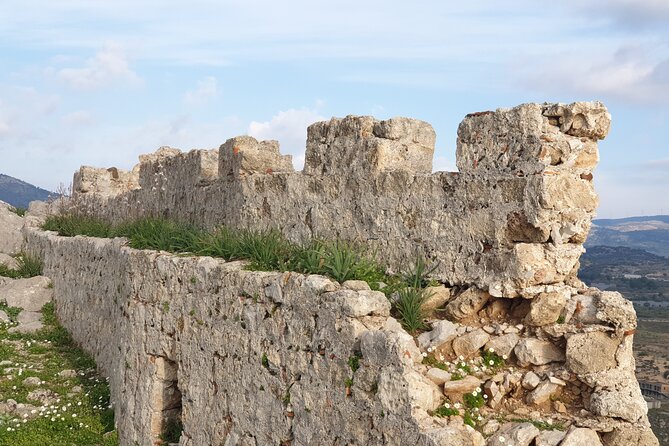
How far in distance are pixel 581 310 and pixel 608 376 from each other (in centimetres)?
53

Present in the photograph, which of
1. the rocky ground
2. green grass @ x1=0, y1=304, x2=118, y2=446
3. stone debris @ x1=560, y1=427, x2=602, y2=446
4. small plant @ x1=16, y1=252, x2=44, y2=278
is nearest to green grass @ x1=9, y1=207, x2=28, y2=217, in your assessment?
small plant @ x1=16, y1=252, x2=44, y2=278

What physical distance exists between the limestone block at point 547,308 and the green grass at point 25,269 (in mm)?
12892

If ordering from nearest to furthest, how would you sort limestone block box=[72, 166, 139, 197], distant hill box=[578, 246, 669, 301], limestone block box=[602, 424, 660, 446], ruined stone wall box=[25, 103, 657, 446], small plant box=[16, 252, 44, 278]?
limestone block box=[602, 424, 660, 446]
ruined stone wall box=[25, 103, 657, 446]
small plant box=[16, 252, 44, 278]
limestone block box=[72, 166, 139, 197]
distant hill box=[578, 246, 669, 301]

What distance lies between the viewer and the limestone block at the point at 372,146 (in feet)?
21.7

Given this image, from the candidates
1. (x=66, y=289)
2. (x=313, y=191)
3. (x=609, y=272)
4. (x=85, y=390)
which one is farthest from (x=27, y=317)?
(x=609, y=272)

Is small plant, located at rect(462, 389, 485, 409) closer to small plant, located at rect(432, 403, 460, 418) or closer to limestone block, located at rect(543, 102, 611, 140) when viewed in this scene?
small plant, located at rect(432, 403, 460, 418)

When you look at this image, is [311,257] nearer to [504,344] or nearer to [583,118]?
[504,344]

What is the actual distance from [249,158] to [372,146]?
7.33ft

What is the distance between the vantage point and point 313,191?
7.24 m

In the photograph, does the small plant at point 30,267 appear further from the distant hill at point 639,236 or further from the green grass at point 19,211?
the distant hill at point 639,236

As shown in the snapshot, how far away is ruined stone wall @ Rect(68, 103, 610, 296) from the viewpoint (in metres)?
5.36

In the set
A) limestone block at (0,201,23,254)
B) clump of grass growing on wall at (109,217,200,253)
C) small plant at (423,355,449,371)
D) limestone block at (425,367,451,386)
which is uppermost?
clump of grass growing on wall at (109,217,200,253)

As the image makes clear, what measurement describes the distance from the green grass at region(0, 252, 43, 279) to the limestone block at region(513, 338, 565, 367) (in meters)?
12.9

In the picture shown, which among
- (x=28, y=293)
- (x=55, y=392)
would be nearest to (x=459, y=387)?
(x=55, y=392)
